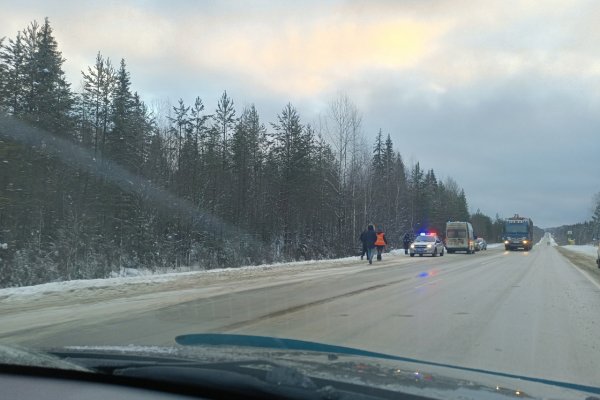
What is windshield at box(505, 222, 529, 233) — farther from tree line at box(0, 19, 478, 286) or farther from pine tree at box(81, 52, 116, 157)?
pine tree at box(81, 52, 116, 157)

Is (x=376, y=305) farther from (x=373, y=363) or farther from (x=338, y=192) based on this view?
(x=338, y=192)

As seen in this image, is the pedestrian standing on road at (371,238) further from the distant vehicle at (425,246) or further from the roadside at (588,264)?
the roadside at (588,264)

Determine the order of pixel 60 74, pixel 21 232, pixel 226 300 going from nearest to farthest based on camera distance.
Answer: pixel 226 300
pixel 21 232
pixel 60 74

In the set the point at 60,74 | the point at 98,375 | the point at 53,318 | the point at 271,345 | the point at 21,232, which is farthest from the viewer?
the point at 60,74

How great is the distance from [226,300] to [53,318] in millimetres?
3749

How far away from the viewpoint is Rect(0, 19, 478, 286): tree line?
84.8 feet

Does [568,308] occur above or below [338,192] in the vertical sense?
below

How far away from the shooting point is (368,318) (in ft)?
29.9

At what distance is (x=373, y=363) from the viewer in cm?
363

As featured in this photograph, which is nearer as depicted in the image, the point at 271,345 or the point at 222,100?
the point at 271,345

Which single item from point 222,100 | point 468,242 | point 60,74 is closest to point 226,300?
point 60,74

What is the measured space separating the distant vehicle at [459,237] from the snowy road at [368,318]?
31475mm

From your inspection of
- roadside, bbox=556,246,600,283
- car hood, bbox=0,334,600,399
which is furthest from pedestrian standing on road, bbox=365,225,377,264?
car hood, bbox=0,334,600,399

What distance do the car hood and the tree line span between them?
64.1 feet
